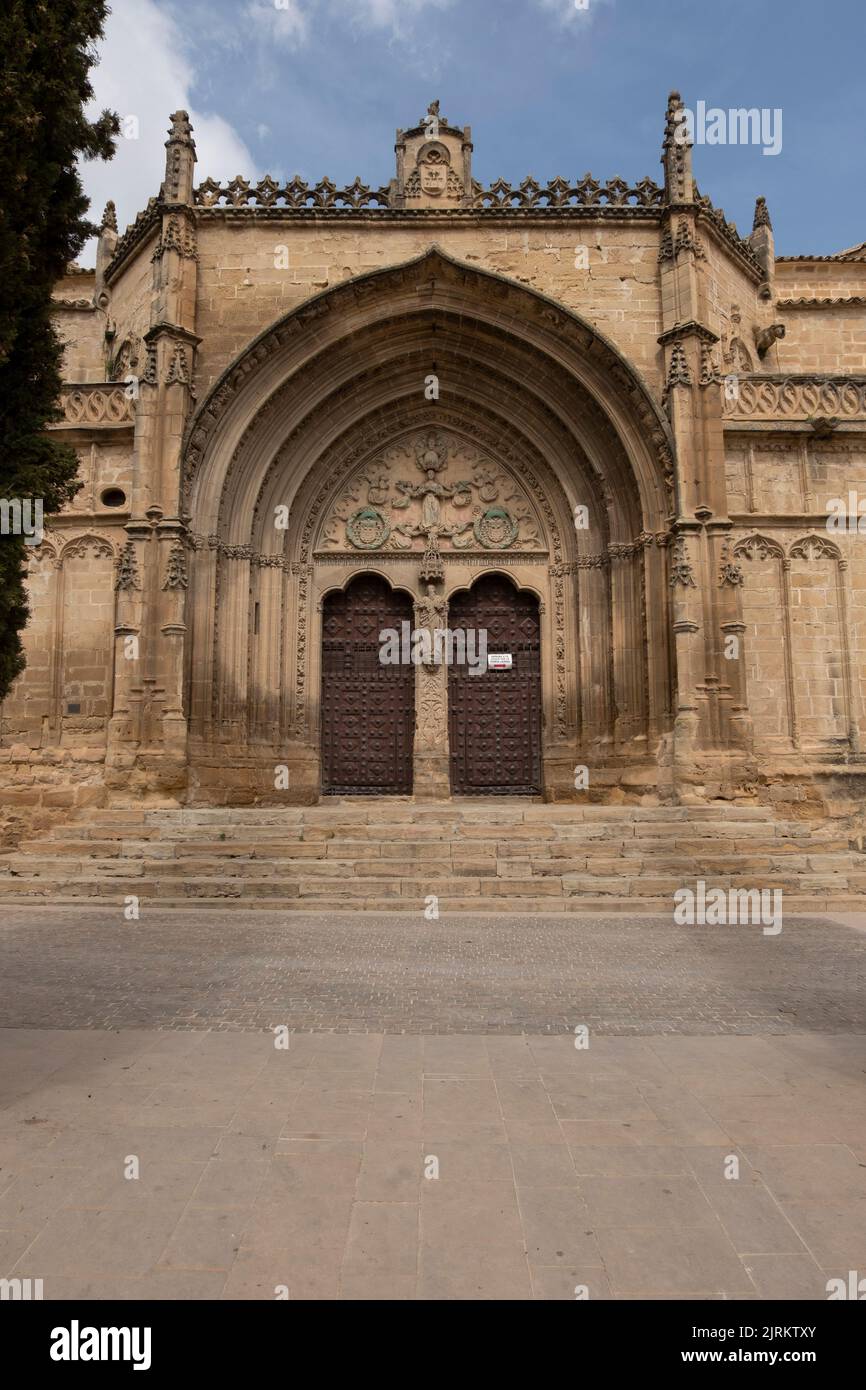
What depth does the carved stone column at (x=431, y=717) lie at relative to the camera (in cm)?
1571

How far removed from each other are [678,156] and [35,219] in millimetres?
14155

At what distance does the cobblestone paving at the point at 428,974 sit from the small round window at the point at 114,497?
7.99 meters

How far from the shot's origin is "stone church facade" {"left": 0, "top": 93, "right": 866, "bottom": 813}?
1380 cm

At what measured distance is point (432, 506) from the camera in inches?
661

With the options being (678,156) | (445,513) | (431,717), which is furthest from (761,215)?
(431,717)

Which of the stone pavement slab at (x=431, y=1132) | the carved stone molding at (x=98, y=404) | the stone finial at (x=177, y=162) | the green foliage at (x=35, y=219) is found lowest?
the stone pavement slab at (x=431, y=1132)

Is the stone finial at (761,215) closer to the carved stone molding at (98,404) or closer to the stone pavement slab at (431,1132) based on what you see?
the carved stone molding at (98,404)

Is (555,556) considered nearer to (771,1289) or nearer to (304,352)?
(304,352)

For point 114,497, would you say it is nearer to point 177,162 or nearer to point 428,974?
point 177,162

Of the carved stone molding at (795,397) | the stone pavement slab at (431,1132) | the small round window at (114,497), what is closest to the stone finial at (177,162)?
the small round window at (114,497)

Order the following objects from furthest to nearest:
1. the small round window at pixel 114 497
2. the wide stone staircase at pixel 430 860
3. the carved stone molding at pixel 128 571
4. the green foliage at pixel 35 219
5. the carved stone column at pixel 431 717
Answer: the carved stone column at pixel 431 717 → the small round window at pixel 114 497 → the carved stone molding at pixel 128 571 → the wide stone staircase at pixel 430 860 → the green foliage at pixel 35 219

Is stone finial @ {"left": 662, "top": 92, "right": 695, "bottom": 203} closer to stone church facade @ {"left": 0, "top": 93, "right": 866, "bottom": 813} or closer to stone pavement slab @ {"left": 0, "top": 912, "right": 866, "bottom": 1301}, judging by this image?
stone church facade @ {"left": 0, "top": 93, "right": 866, "bottom": 813}

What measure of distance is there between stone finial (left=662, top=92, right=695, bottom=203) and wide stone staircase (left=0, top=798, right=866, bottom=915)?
10.9 m

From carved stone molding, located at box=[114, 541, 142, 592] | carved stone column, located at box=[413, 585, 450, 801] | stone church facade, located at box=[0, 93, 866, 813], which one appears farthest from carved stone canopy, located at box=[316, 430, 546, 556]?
carved stone molding, located at box=[114, 541, 142, 592]
